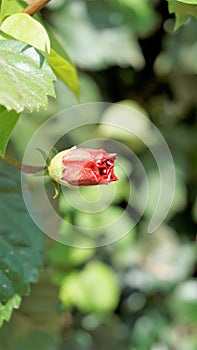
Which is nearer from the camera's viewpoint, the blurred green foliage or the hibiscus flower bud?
the hibiscus flower bud

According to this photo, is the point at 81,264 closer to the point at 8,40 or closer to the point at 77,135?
the point at 77,135

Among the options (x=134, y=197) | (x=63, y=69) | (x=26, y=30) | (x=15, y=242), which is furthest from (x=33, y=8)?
(x=134, y=197)

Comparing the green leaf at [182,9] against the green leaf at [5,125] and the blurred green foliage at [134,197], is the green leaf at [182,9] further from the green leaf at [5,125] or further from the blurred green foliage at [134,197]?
the blurred green foliage at [134,197]

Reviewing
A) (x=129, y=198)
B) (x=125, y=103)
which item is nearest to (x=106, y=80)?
(x=125, y=103)

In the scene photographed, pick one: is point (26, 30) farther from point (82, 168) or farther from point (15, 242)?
point (15, 242)

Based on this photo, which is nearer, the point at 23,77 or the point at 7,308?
the point at 23,77

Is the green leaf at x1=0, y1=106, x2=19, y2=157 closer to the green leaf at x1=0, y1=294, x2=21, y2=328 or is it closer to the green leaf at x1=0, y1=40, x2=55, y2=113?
the green leaf at x1=0, y1=40, x2=55, y2=113

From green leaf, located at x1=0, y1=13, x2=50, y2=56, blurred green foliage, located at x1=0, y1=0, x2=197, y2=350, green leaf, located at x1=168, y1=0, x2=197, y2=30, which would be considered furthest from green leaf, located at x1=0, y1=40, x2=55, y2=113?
blurred green foliage, located at x1=0, y1=0, x2=197, y2=350

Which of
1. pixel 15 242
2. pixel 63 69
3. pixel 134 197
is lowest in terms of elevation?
pixel 134 197
